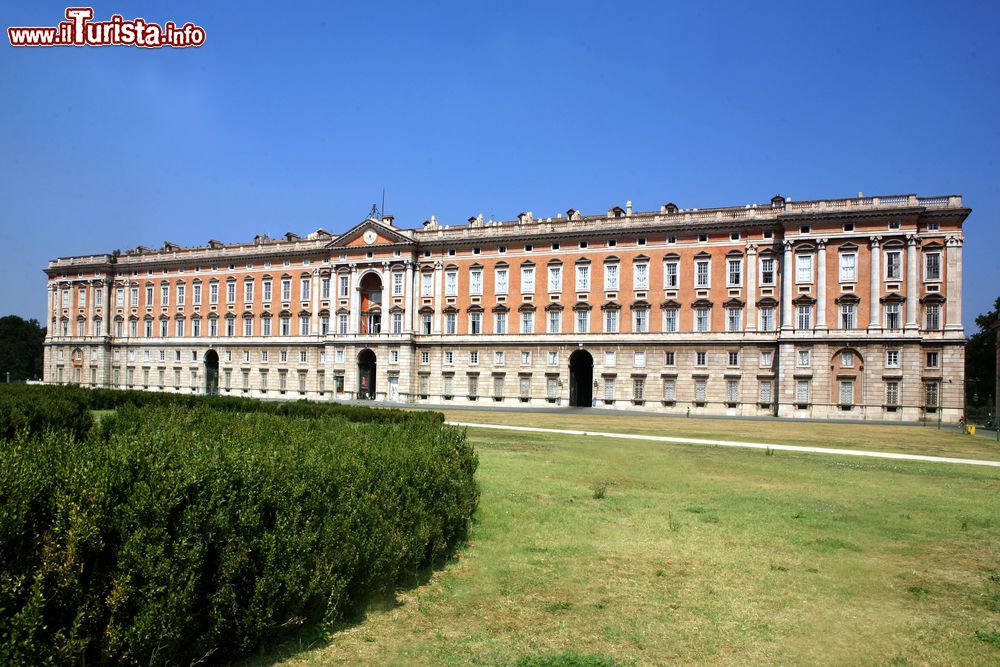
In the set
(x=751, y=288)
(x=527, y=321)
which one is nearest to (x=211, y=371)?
(x=527, y=321)

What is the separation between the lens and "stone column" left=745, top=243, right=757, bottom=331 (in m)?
55.8

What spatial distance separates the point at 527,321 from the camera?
63.5m

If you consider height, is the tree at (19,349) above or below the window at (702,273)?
below

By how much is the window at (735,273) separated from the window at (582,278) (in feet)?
40.5

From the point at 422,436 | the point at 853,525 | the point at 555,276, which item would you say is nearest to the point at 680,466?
the point at 853,525

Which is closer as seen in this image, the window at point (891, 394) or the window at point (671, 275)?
the window at point (891, 394)

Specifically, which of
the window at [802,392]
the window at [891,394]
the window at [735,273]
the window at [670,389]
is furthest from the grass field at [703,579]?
the window at [735,273]

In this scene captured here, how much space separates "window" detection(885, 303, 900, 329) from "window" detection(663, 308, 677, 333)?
16.3 metres

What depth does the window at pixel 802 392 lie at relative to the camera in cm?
5291

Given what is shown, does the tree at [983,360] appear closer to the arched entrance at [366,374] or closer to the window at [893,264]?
the window at [893,264]

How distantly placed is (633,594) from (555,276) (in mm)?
54649

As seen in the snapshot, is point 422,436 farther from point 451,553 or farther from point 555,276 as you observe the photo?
point 555,276

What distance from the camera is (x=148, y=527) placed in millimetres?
5855

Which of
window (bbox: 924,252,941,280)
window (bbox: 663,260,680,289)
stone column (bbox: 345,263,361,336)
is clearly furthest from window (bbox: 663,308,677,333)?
stone column (bbox: 345,263,361,336)
